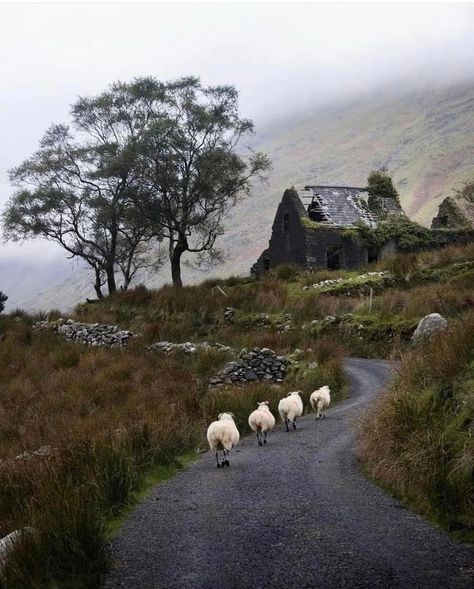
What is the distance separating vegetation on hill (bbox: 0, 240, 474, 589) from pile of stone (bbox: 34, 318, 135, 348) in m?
0.91

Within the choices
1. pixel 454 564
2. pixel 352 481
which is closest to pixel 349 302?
pixel 352 481

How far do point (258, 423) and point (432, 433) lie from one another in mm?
4094

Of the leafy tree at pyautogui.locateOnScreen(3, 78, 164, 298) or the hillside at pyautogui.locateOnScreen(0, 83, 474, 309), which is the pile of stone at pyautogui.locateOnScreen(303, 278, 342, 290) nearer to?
the leafy tree at pyautogui.locateOnScreen(3, 78, 164, 298)

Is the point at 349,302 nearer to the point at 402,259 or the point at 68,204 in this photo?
the point at 402,259

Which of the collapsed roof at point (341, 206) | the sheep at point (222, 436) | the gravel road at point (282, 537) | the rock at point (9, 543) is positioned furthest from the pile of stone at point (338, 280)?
the rock at point (9, 543)

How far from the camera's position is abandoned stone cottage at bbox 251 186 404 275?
39375 mm

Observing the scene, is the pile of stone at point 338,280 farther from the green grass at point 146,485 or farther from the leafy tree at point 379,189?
the green grass at point 146,485

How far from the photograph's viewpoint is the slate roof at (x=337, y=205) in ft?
135

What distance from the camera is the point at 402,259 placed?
29828 mm

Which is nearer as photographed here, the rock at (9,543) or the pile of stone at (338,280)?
the rock at (9,543)

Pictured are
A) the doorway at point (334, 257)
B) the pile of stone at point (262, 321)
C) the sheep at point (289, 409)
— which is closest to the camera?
the sheep at point (289, 409)

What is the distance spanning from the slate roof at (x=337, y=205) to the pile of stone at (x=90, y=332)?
63.5 feet

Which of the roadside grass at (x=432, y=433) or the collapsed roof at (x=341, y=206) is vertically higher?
the collapsed roof at (x=341, y=206)

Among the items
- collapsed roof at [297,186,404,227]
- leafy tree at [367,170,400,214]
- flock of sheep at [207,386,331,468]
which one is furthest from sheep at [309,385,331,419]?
leafy tree at [367,170,400,214]
